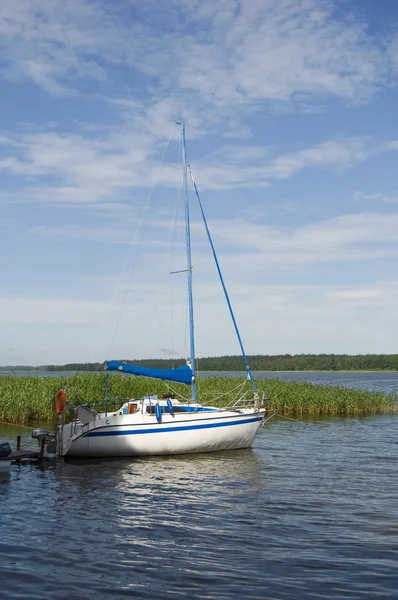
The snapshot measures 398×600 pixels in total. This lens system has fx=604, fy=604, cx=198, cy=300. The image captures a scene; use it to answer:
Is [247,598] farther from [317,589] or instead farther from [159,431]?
[159,431]

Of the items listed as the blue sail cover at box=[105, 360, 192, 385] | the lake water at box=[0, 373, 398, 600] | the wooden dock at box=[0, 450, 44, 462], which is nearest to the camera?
the lake water at box=[0, 373, 398, 600]

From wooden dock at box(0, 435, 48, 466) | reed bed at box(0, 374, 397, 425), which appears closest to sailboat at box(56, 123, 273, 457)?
wooden dock at box(0, 435, 48, 466)

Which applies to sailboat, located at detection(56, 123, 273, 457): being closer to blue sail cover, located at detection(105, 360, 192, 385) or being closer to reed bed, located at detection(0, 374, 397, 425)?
blue sail cover, located at detection(105, 360, 192, 385)

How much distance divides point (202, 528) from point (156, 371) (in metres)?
13.0

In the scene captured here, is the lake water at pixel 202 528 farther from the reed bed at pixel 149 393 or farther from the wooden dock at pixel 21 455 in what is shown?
the reed bed at pixel 149 393

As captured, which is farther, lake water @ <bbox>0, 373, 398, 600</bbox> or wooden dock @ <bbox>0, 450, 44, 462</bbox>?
wooden dock @ <bbox>0, 450, 44, 462</bbox>

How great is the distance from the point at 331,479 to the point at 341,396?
84.7ft

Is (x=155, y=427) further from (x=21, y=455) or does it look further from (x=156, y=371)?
(x=21, y=455)

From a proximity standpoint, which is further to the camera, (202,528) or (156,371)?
(156,371)

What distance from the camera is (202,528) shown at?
53.0ft

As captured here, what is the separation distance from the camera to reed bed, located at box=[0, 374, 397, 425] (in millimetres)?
37656

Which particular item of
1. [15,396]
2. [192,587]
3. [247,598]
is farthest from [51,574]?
[15,396]

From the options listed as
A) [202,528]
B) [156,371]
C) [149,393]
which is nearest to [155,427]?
[156,371]

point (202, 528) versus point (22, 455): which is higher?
point (22, 455)
